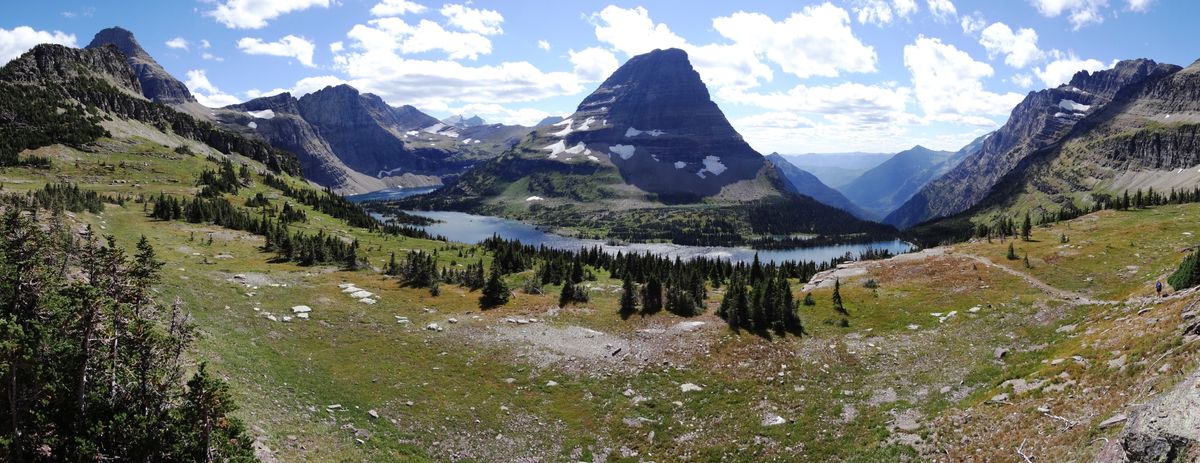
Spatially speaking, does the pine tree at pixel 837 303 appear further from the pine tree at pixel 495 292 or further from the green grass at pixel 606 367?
the pine tree at pixel 495 292

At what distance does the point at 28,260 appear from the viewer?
19203mm

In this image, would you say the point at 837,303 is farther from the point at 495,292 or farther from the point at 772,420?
the point at 495,292

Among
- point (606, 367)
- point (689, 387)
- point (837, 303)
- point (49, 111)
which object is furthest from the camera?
point (49, 111)

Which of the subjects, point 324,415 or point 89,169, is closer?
point 324,415

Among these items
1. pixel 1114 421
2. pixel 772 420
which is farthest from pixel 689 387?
pixel 1114 421

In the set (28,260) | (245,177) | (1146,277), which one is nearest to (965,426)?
(28,260)

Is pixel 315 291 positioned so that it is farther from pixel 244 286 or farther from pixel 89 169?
pixel 89 169

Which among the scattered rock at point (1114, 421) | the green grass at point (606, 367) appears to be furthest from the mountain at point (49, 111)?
the scattered rock at point (1114, 421)

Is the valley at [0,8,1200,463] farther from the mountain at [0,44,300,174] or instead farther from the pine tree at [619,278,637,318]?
the mountain at [0,44,300,174]

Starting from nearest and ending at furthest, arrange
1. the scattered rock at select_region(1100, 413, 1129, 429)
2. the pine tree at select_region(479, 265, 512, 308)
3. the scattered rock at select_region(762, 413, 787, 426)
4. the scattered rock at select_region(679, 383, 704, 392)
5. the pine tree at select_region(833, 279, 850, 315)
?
the scattered rock at select_region(1100, 413, 1129, 429) < the scattered rock at select_region(762, 413, 787, 426) < the scattered rock at select_region(679, 383, 704, 392) < the pine tree at select_region(479, 265, 512, 308) < the pine tree at select_region(833, 279, 850, 315)

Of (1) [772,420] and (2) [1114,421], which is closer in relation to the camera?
(2) [1114,421]

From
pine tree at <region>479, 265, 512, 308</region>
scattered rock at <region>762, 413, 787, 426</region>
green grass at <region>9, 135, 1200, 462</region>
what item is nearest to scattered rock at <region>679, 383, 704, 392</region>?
green grass at <region>9, 135, 1200, 462</region>

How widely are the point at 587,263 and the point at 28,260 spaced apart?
99.9m

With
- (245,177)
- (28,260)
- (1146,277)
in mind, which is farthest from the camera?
(245,177)
